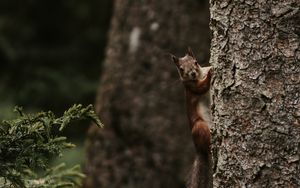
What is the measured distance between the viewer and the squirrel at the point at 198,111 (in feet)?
13.0

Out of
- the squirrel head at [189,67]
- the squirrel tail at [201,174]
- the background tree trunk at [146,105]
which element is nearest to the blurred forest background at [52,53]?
the background tree trunk at [146,105]

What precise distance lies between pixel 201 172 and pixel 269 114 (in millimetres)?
1050

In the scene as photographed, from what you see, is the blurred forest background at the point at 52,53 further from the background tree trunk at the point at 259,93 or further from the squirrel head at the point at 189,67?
the background tree trunk at the point at 259,93

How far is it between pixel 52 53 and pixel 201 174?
7.05m

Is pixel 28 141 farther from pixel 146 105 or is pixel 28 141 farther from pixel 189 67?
pixel 146 105

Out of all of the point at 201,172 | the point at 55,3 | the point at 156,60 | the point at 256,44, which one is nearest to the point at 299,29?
the point at 256,44

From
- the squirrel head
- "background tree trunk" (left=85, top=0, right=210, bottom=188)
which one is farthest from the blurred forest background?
the squirrel head

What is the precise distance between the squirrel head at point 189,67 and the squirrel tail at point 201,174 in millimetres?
498

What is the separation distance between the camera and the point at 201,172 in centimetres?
397

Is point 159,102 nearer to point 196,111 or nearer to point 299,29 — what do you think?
point 196,111

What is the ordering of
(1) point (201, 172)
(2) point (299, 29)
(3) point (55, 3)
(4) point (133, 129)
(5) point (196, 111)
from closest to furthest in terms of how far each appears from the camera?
(2) point (299, 29), (1) point (201, 172), (5) point (196, 111), (4) point (133, 129), (3) point (55, 3)

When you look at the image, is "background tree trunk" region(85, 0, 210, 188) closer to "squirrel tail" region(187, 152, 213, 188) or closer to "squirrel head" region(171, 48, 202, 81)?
"squirrel head" region(171, 48, 202, 81)

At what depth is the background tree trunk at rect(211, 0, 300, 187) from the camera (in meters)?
2.95

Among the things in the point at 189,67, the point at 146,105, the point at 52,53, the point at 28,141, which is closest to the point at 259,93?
the point at 28,141
